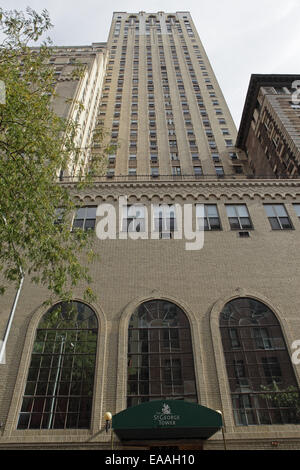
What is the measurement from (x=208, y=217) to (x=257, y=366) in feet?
29.2

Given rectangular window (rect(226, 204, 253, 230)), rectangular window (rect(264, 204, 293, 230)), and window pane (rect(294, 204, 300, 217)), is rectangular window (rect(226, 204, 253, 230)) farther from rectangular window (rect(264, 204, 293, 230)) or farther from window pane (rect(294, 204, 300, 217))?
window pane (rect(294, 204, 300, 217))

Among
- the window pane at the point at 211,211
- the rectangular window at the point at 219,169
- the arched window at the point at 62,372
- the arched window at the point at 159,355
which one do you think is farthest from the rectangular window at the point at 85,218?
the rectangular window at the point at 219,169

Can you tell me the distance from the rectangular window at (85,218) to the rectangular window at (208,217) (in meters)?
6.41

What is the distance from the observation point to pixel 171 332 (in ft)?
47.2

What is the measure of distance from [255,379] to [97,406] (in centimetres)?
659

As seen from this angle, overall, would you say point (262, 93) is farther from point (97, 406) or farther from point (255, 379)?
point (97, 406)

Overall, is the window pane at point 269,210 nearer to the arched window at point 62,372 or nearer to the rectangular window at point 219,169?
the arched window at point 62,372

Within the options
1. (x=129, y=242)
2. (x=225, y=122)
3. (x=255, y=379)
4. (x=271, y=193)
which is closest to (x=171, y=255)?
(x=129, y=242)

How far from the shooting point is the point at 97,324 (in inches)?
568

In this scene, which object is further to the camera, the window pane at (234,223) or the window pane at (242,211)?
the window pane at (242,211)

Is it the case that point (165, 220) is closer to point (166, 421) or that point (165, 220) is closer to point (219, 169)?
point (166, 421)

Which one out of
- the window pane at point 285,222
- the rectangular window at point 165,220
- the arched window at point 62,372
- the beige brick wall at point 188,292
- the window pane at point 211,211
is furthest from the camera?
the window pane at point 211,211

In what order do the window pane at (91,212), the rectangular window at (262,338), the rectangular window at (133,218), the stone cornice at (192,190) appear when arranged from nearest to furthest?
the rectangular window at (262,338)
the rectangular window at (133,218)
the window pane at (91,212)
the stone cornice at (192,190)

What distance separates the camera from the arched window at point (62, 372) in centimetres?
1204
